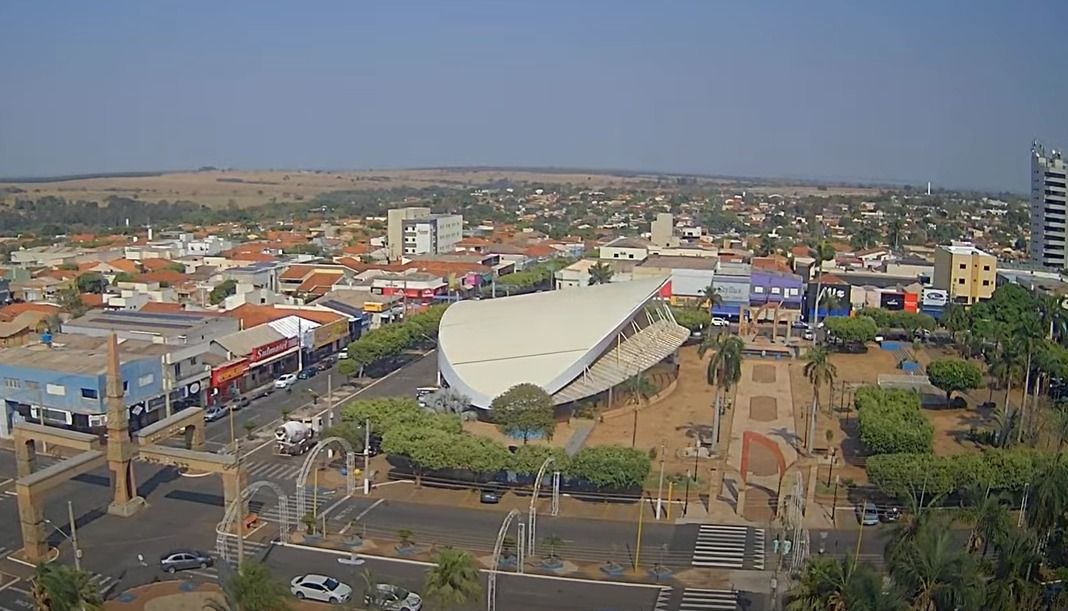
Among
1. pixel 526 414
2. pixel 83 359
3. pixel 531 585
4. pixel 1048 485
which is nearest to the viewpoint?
pixel 1048 485

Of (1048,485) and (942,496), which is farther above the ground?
(1048,485)

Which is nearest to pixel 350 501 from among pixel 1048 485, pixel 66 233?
pixel 1048 485

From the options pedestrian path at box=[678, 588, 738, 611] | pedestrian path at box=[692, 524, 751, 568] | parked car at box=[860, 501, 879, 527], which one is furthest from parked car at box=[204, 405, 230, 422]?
parked car at box=[860, 501, 879, 527]

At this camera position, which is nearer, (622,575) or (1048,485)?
(1048,485)

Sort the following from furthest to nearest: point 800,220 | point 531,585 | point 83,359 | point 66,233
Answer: point 800,220 < point 66,233 < point 83,359 < point 531,585

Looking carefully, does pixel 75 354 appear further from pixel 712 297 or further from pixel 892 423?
pixel 712 297

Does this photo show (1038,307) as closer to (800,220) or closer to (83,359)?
(83,359)

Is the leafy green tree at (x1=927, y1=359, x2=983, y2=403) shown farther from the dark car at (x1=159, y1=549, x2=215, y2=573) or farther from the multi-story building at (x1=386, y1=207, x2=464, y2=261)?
the multi-story building at (x1=386, y1=207, x2=464, y2=261)
